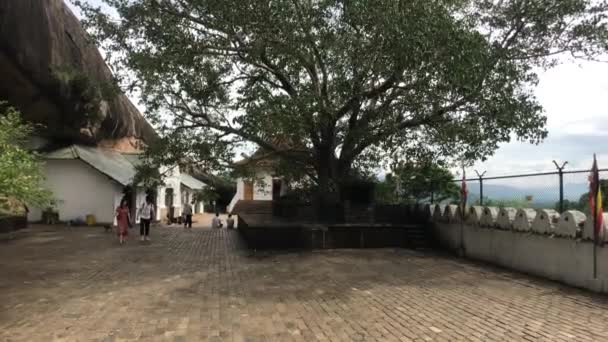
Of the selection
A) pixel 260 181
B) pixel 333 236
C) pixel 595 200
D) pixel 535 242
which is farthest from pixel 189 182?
pixel 595 200

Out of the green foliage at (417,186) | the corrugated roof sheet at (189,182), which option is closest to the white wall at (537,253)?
the green foliage at (417,186)

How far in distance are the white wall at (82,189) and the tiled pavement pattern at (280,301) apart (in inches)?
418

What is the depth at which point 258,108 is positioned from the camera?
12023mm

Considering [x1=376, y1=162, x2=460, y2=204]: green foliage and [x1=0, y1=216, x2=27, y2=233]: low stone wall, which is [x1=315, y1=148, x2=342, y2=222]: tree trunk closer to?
[x1=376, y1=162, x2=460, y2=204]: green foliage

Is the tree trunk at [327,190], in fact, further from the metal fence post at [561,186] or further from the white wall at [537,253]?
Result: the metal fence post at [561,186]

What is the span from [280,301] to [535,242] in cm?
582

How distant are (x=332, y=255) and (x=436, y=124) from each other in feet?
16.4

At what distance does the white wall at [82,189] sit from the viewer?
22.3 metres

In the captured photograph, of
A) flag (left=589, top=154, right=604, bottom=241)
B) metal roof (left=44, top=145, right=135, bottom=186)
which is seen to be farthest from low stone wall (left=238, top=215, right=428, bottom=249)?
metal roof (left=44, top=145, right=135, bottom=186)

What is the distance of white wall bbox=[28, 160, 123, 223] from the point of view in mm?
22312

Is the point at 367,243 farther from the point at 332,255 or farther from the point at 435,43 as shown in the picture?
the point at 435,43

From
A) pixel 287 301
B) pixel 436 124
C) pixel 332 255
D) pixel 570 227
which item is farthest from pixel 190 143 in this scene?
pixel 570 227

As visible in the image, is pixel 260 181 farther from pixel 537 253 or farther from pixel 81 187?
pixel 537 253

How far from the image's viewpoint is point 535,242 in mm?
9719
